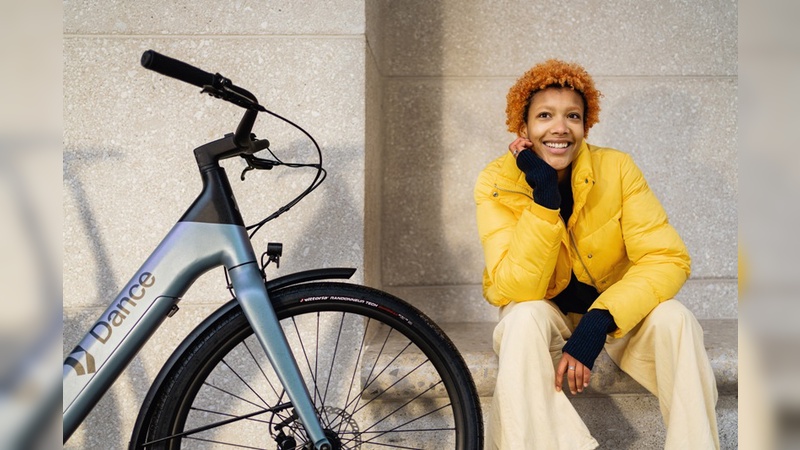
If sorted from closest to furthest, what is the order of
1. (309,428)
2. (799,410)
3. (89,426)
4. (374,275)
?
(799,410), (309,428), (89,426), (374,275)

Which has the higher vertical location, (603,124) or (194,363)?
(603,124)

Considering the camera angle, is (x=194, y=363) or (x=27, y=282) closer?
(x=27, y=282)

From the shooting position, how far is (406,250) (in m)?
3.03

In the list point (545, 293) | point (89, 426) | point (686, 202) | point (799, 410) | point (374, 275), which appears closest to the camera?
point (799, 410)

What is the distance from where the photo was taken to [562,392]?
5.92ft

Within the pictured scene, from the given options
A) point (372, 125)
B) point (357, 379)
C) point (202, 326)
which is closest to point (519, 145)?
point (372, 125)

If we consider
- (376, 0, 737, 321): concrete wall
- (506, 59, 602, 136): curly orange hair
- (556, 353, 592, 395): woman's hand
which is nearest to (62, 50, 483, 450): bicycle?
(556, 353, 592, 395): woman's hand

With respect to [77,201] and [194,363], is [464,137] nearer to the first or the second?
[77,201]

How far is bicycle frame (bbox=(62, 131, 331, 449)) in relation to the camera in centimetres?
155

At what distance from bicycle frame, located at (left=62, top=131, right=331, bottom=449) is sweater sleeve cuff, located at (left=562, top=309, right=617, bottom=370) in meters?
0.72

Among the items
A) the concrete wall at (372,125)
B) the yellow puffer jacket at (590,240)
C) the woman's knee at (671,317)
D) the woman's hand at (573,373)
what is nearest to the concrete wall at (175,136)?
the concrete wall at (372,125)

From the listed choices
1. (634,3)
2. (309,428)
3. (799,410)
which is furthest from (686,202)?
(799,410)

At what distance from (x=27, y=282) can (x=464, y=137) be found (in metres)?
2.69

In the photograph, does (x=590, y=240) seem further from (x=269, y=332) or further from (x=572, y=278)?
(x=269, y=332)
